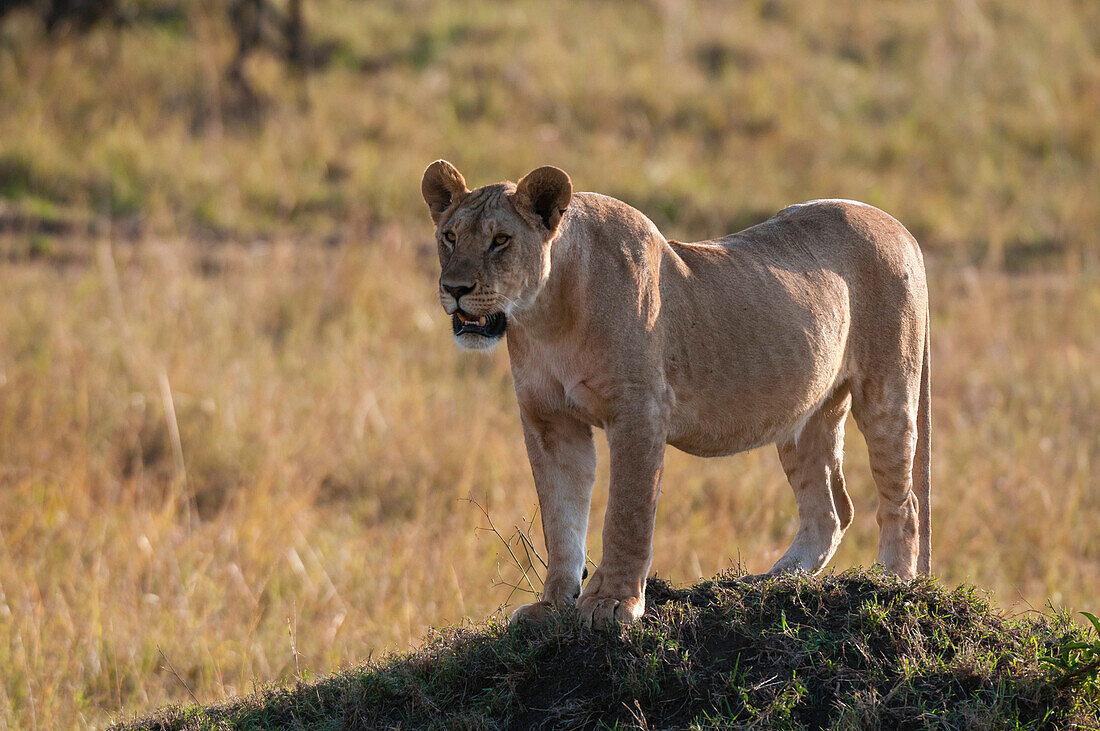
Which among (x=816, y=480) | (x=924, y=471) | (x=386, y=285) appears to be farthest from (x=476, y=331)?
(x=386, y=285)

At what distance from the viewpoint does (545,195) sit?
3.20 metres

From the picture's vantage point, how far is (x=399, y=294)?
9.57m

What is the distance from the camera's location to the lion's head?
312cm

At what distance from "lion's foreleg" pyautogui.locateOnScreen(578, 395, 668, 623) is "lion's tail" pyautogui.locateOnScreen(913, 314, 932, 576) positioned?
47.1 inches

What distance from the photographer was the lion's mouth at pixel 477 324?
3.16 meters

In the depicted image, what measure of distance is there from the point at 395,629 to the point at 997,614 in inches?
103

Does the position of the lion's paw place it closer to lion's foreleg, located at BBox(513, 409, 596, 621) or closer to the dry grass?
lion's foreleg, located at BBox(513, 409, 596, 621)

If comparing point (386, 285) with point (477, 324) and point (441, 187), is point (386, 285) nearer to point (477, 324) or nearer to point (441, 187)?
point (441, 187)

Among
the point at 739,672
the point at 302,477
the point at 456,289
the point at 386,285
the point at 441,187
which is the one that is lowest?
the point at 302,477

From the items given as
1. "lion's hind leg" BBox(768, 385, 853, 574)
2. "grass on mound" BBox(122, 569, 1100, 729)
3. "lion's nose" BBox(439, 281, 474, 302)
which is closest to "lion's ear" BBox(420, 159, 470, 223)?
"lion's nose" BBox(439, 281, 474, 302)

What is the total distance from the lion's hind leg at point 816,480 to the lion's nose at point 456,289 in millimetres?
1508

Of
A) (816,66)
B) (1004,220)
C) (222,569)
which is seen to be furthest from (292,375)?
(816,66)

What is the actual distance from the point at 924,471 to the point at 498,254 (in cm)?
184

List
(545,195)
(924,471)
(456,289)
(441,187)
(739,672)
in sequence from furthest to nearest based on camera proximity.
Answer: (924,471) < (441,187) < (739,672) < (545,195) < (456,289)
